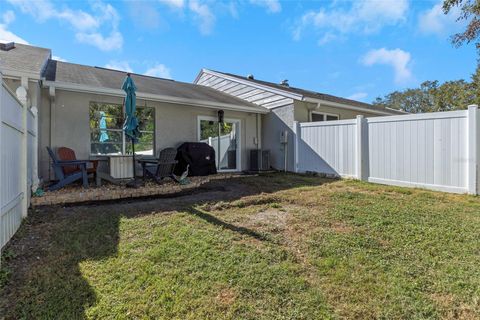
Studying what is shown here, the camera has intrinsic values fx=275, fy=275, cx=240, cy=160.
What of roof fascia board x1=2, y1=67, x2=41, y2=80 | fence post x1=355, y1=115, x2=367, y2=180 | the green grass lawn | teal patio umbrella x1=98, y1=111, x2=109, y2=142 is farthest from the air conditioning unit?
roof fascia board x1=2, y1=67, x2=41, y2=80

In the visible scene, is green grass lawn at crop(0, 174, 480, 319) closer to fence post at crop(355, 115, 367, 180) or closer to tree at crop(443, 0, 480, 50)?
fence post at crop(355, 115, 367, 180)

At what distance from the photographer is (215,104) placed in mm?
9617

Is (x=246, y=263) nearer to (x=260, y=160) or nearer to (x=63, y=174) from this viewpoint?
(x=63, y=174)

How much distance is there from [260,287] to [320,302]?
0.51 metres

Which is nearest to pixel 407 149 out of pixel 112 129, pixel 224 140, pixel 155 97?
pixel 224 140

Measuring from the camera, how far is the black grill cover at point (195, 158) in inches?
342

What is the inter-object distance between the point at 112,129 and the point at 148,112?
1241mm

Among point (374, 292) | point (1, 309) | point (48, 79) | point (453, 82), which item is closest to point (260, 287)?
point (374, 292)

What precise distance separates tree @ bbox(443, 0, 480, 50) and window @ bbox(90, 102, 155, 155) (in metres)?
9.57

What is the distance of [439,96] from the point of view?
27.5 metres

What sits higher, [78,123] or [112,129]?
[78,123]

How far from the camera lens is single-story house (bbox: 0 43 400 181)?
22.9ft

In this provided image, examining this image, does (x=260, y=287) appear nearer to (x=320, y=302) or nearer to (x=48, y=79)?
(x=320, y=302)

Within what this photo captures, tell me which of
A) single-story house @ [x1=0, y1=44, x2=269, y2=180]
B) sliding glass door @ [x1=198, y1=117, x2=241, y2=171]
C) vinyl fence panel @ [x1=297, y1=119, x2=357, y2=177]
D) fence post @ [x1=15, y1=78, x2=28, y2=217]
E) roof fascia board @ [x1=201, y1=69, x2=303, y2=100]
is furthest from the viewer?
sliding glass door @ [x1=198, y1=117, x2=241, y2=171]
